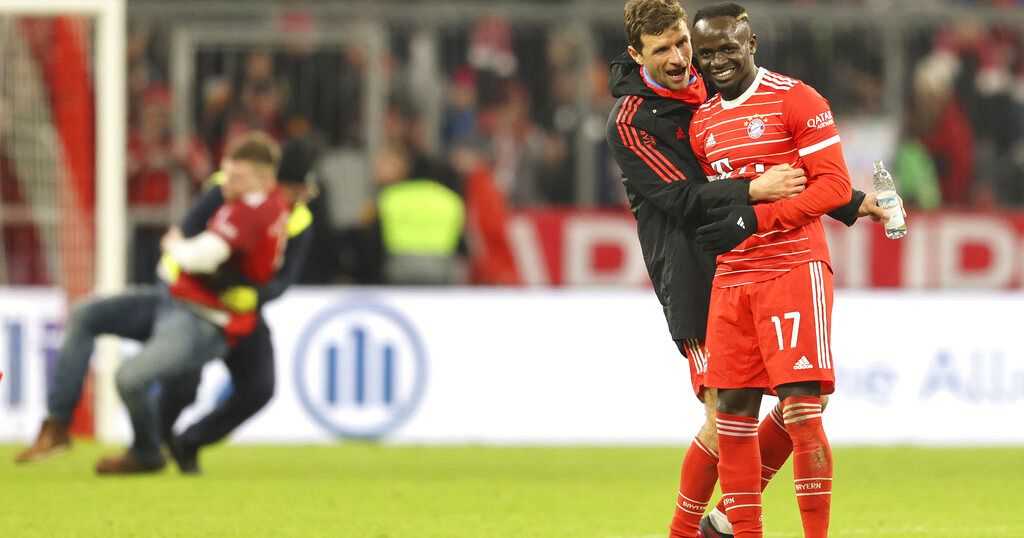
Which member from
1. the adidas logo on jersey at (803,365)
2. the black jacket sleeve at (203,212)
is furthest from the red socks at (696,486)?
the black jacket sleeve at (203,212)

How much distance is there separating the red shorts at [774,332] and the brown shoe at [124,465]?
15.7ft

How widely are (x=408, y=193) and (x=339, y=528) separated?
6.59 m

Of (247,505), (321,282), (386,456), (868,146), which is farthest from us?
(868,146)

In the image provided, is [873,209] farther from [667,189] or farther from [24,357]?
[24,357]

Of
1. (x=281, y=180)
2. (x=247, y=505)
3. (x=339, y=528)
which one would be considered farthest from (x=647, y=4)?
(x=281, y=180)

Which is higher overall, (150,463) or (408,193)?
(408,193)

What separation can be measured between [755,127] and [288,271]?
15.7 feet

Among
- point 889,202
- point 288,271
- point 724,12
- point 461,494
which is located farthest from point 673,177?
point 288,271

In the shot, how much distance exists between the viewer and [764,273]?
5734 millimetres

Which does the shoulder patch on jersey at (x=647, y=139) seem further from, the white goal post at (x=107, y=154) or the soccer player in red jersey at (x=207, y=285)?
the white goal post at (x=107, y=154)

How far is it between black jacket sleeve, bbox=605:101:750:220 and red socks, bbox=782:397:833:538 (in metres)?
0.77

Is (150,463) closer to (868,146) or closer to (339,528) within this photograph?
(339,528)

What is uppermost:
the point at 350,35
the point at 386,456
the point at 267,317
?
the point at 350,35

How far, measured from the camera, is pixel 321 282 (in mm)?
13680
